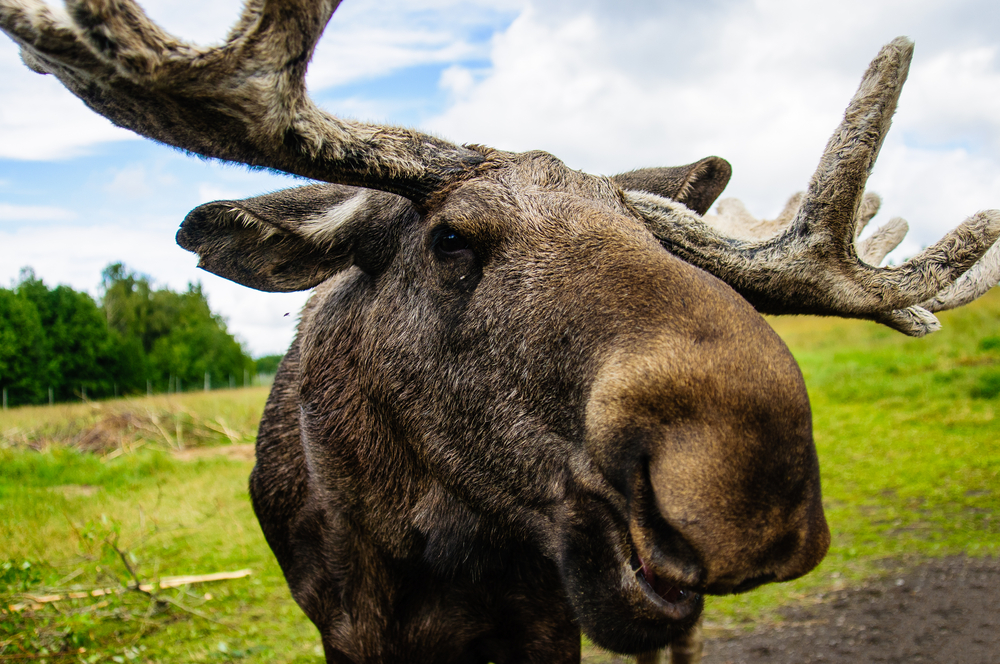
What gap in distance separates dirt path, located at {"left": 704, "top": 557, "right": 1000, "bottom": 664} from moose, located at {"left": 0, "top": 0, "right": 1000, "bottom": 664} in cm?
302

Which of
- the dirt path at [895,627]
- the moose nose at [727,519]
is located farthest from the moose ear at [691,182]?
the dirt path at [895,627]

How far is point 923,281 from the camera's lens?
2.20 meters

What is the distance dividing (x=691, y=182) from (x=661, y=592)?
2059 mm

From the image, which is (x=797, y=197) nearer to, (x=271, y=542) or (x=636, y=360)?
(x=636, y=360)

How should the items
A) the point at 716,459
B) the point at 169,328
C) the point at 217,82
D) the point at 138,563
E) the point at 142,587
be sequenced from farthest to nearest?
1. the point at 169,328
2. the point at 138,563
3. the point at 142,587
4. the point at 217,82
5. the point at 716,459

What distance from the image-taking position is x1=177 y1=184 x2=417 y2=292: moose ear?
2.23m

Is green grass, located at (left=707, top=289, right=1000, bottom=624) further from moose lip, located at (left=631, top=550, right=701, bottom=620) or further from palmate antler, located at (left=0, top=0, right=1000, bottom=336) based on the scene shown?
moose lip, located at (left=631, top=550, right=701, bottom=620)

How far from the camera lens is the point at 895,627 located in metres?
5.02

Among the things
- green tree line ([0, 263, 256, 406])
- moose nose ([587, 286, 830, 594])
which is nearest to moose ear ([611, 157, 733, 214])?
moose nose ([587, 286, 830, 594])

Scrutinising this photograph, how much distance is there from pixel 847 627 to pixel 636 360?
5.01 metres

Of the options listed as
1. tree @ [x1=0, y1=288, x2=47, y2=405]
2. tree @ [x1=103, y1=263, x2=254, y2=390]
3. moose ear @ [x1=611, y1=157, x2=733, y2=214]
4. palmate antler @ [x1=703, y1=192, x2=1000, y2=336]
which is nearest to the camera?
palmate antler @ [x1=703, y1=192, x2=1000, y2=336]

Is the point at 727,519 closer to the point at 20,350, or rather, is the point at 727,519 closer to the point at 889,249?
the point at 889,249

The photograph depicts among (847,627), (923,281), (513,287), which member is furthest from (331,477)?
(847,627)

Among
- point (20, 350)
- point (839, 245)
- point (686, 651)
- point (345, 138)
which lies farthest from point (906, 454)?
point (20, 350)
